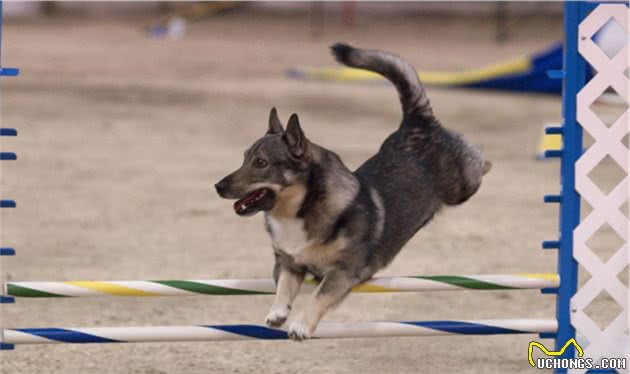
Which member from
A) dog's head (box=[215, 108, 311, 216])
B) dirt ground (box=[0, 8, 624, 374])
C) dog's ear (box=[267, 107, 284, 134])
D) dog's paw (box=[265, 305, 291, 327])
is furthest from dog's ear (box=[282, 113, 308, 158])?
dirt ground (box=[0, 8, 624, 374])

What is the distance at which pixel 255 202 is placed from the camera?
165 inches

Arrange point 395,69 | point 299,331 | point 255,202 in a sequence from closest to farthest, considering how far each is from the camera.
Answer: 1. point 255,202
2. point 299,331
3. point 395,69

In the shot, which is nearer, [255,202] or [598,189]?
[255,202]

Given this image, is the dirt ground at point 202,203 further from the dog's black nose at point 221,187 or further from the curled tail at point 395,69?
the dog's black nose at point 221,187

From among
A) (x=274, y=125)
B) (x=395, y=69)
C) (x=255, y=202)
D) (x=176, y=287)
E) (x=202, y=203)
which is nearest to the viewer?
(x=255, y=202)

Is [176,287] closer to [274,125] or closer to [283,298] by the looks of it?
[283,298]

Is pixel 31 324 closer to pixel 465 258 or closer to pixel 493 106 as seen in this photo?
pixel 465 258

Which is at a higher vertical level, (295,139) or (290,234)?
(295,139)

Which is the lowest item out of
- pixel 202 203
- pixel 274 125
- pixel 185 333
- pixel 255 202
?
pixel 202 203

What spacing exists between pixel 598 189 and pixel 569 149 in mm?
193

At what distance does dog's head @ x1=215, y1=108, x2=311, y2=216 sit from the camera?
4152mm

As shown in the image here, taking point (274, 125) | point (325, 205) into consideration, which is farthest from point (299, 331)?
point (274, 125)

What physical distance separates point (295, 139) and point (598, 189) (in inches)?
49.4

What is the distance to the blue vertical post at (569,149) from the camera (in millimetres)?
4594
